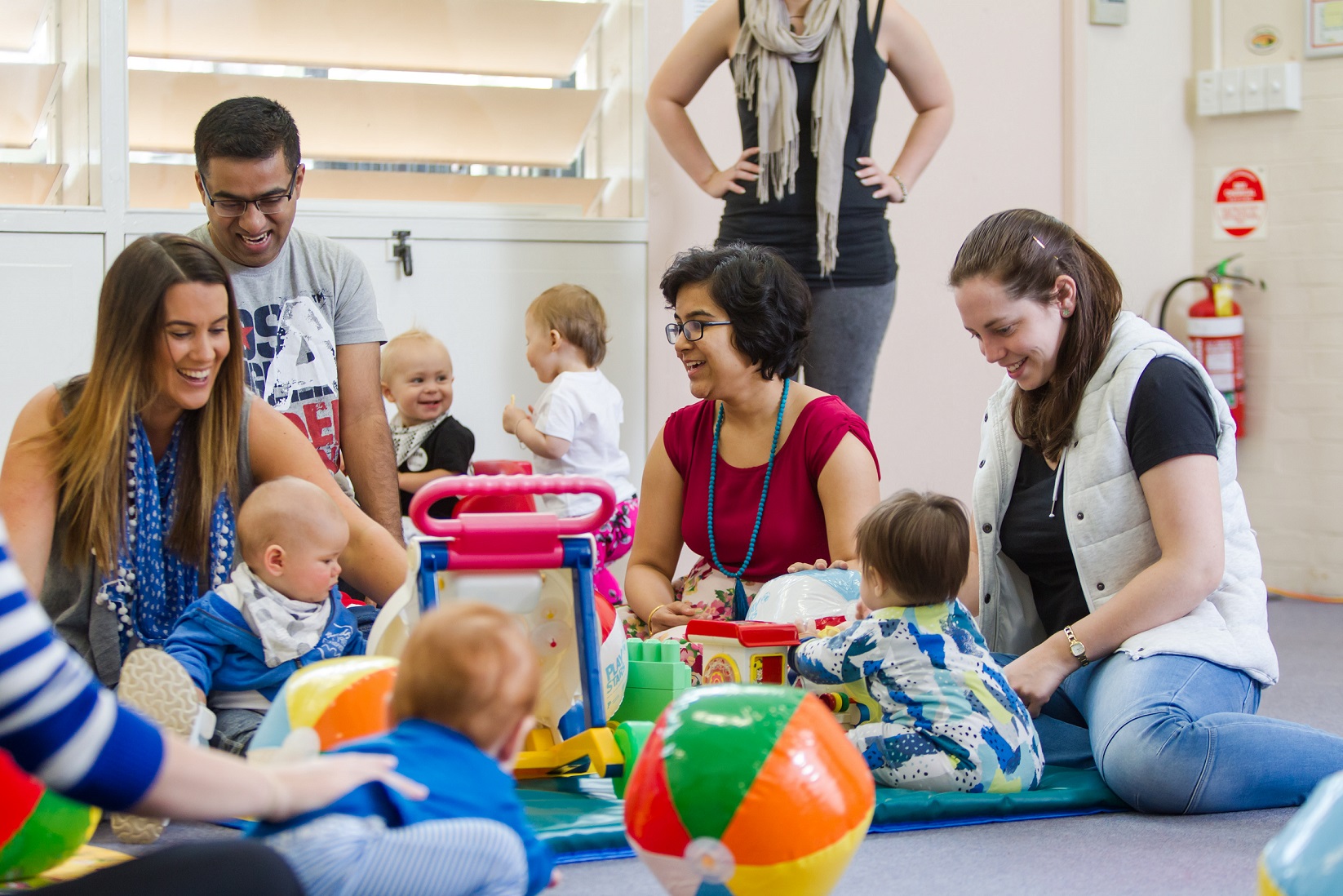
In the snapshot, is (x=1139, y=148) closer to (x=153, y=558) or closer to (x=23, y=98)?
(x=23, y=98)

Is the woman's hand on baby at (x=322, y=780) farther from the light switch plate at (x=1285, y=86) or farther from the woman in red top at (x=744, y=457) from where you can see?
the light switch plate at (x=1285, y=86)

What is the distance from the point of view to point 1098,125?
15.4 feet

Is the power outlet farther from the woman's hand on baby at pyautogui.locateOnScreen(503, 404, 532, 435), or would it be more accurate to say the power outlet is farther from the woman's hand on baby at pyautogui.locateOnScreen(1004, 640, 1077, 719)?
the woman's hand on baby at pyautogui.locateOnScreen(1004, 640, 1077, 719)

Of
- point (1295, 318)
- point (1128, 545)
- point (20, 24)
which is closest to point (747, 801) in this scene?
point (1128, 545)

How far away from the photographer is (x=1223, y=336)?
4574 mm

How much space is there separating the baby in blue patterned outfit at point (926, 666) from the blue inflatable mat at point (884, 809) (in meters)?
0.04

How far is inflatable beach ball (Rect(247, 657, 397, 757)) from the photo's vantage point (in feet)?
4.91

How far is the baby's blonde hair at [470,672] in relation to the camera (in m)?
1.16

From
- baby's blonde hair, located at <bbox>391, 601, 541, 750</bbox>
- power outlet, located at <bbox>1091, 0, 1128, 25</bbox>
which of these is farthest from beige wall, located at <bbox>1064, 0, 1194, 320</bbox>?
baby's blonde hair, located at <bbox>391, 601, 541, 750</bbox>

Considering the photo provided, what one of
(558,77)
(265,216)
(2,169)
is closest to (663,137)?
(558,77)

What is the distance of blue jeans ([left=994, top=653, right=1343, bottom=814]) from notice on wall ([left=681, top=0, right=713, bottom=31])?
265 cm

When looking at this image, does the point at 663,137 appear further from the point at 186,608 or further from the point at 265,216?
the point at 186,608

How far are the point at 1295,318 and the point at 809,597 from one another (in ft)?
9.94

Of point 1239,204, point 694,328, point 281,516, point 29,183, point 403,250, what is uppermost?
point 1239,204
